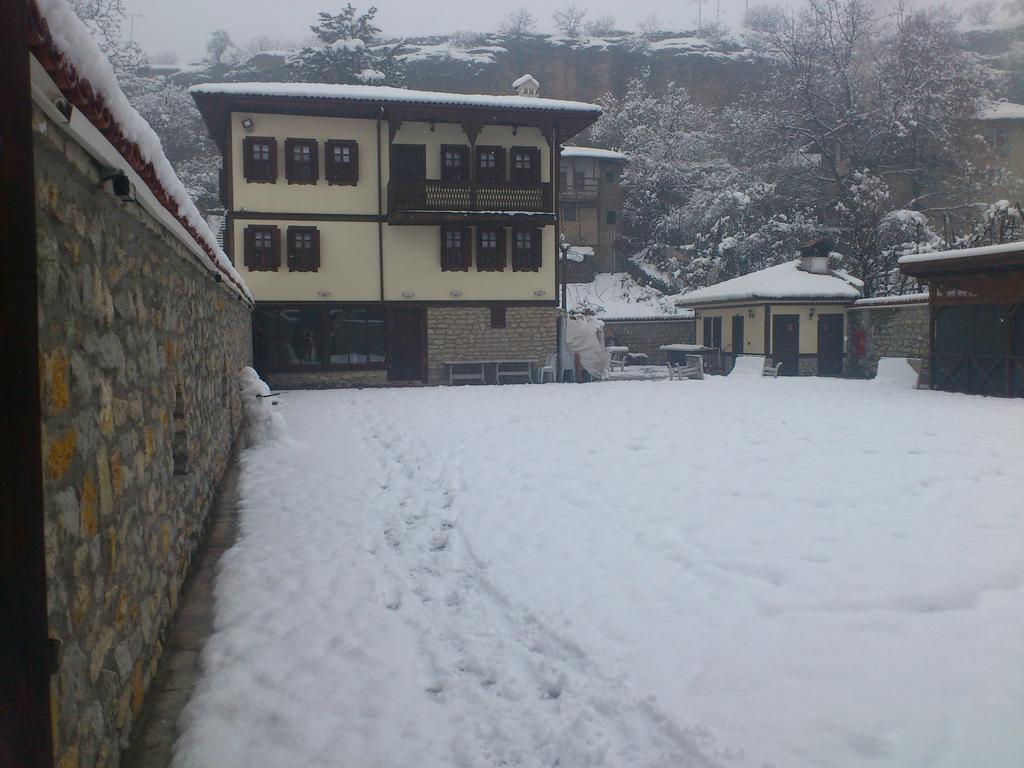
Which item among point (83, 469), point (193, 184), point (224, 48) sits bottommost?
point (83, 469)

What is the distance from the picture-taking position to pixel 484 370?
65.9ft

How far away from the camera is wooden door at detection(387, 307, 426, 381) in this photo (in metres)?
19.6

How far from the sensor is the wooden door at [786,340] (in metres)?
24.0

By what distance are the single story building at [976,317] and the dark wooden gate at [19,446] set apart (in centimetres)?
1598

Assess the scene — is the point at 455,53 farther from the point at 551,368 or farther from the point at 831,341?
the point at 551,368

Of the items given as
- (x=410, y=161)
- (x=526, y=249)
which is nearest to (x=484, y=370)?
(x=526, y=249)

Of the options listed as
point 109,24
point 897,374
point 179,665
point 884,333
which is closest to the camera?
point 179,665

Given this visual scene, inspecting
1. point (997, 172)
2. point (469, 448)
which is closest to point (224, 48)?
point (997, 172)

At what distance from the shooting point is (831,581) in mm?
4328

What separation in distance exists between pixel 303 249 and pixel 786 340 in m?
15.1

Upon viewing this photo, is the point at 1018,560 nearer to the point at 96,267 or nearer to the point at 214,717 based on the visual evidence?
the point at 214,717

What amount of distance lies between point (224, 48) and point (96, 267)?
76.6 m

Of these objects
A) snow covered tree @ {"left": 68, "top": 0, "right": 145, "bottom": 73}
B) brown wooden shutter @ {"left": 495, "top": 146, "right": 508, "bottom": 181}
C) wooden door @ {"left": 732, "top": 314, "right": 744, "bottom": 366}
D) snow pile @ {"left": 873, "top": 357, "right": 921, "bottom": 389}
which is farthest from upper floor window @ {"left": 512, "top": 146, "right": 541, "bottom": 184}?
snow covered tree @ {"left": 68, "top": 0, "right": 145, "bottom": 73}

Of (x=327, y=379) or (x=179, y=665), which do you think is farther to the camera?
(x=327, y=379)
